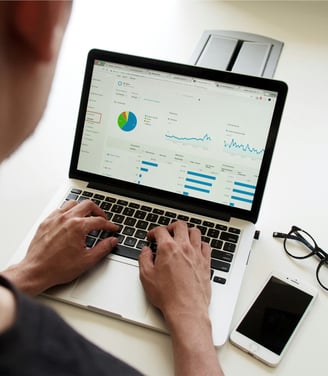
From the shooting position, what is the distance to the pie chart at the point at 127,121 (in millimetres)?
901

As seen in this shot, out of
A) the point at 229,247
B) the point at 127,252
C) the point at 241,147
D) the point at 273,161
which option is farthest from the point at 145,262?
the point at 273,161

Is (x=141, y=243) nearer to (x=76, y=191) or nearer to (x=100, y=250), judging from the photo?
(x=100, y=250)

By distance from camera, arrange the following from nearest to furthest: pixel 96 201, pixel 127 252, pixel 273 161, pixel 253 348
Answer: pixel 253 348 → pixel 127 252 → pixel 96 201 → pixel 273 161

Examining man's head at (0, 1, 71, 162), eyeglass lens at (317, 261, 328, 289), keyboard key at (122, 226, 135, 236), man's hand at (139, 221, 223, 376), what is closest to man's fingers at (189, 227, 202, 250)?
man's hand at (139, 221, 223, 376)

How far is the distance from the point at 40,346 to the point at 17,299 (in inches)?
1.7

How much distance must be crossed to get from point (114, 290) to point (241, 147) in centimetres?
33

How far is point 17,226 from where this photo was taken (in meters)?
0.90

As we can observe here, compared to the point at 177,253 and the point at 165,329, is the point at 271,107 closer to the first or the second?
the point at 177,253

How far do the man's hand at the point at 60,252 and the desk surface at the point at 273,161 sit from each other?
0.05 metres

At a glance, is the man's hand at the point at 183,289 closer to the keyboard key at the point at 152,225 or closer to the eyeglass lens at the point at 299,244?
the keyboard key at the point at 152,225

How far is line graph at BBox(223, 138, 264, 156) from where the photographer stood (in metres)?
0.85

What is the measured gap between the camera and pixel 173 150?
892 millimetres

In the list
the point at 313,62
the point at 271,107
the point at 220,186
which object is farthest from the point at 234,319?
the point at 313,62

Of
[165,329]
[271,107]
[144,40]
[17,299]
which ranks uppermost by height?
[144,40]
